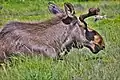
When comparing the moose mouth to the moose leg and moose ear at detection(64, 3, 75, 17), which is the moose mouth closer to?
moose ear at detection(64, 3, 75, 17)

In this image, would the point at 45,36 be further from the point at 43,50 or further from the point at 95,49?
the point at 95,49

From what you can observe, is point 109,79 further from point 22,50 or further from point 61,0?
point 61,0

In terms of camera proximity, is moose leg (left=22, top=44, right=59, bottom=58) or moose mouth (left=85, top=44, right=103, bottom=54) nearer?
moose leg (left=22, top=44, right=59, bottom=58)

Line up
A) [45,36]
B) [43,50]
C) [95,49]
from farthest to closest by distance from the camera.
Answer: [95,49] → [45,36] → [43,50]

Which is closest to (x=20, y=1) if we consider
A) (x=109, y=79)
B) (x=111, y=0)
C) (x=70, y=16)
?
(x=111, y=0)

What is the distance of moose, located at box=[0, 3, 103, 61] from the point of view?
8344 mm

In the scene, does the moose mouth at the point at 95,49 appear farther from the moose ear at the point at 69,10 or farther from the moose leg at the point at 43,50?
the moose leg at the point at 43,50

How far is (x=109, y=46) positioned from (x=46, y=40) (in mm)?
1120

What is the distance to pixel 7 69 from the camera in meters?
7.55

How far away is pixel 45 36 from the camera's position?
28.7ft

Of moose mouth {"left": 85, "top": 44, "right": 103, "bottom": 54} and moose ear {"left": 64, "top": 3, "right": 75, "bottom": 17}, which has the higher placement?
moose ear {"left": 64, "top": 3, "right": 75, "bottom": 17}

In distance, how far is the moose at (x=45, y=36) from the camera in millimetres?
8344

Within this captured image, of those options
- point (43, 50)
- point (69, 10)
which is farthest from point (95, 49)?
point (43, 50)

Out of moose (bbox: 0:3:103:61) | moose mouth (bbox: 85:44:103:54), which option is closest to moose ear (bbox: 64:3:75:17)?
moose (bbox: 0:3:103:61)
